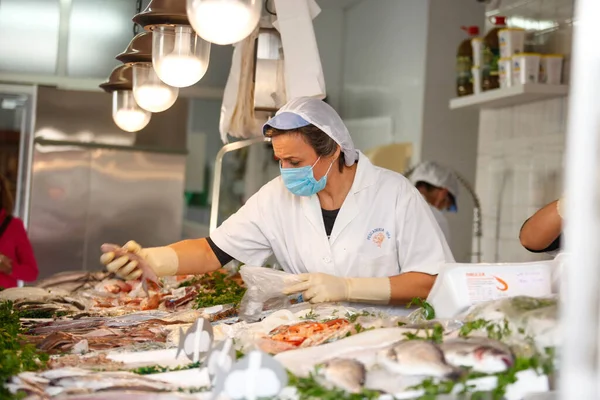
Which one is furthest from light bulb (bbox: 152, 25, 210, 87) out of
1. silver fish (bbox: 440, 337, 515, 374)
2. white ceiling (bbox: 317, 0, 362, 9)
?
white ceiling (bbox: 317, 0, 362, 9)

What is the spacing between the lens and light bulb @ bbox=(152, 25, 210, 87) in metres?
3.39

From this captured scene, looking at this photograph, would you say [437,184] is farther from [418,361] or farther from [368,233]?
[418,361]

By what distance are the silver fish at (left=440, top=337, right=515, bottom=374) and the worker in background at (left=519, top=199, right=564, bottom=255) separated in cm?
104

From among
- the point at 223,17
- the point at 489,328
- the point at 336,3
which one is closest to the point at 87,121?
the point at 336,3

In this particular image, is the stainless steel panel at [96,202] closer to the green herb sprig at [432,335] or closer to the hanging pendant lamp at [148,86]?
the hanging pendant lamp at [148,86]

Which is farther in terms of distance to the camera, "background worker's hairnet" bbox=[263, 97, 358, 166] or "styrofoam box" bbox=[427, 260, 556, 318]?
"background worker's hairnet" bbox=[263, 97, 358, 166]

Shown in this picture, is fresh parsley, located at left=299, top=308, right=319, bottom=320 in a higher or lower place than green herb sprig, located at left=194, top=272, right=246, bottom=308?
higher

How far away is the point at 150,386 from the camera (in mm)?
2125

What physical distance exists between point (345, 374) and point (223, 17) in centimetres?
117

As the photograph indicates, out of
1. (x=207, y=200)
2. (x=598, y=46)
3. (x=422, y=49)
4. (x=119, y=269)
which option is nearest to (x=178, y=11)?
(x=119, y=269)

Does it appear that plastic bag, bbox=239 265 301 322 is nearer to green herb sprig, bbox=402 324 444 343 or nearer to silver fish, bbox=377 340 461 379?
green herb sprig, bbox=402 324 444 343

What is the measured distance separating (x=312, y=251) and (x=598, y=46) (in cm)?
221

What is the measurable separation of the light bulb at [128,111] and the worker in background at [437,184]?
7.96 ft

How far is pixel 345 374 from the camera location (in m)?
1.99
